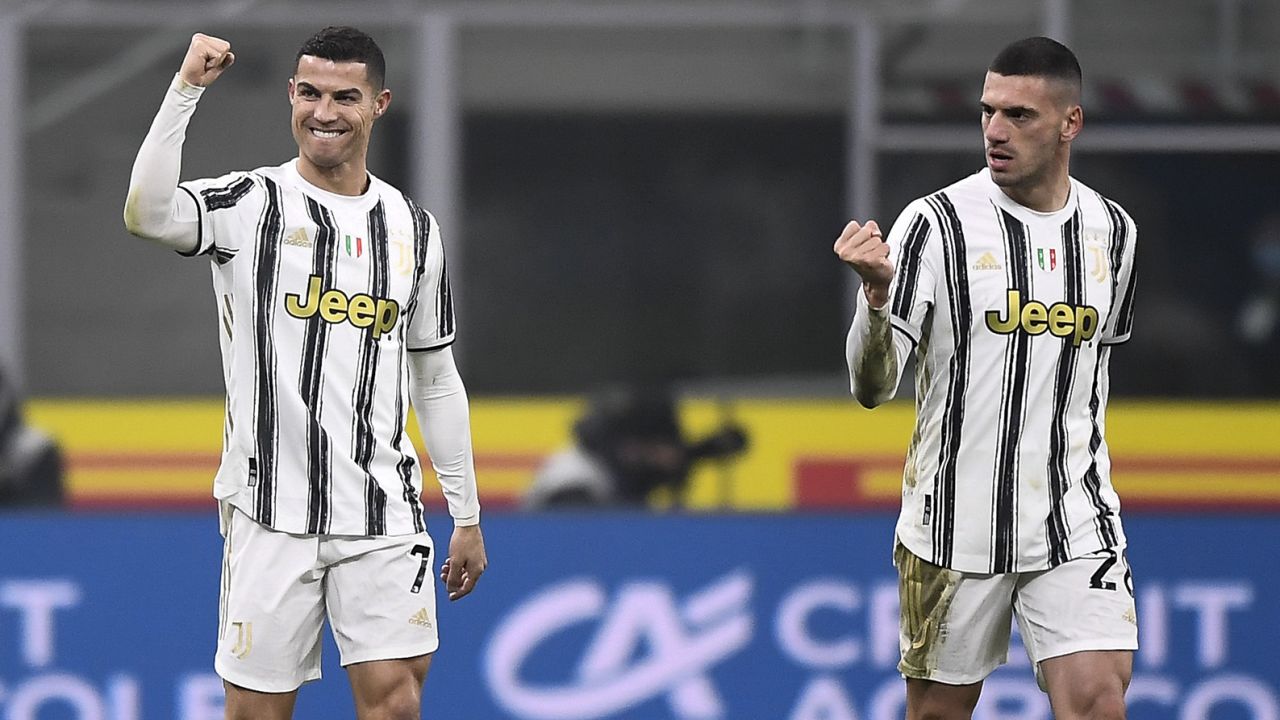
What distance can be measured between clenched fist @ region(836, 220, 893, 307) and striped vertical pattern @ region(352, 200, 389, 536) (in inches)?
35.0

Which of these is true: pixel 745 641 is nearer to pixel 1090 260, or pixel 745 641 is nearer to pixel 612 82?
pixel 612 82

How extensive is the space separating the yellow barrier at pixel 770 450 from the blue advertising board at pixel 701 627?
41cm

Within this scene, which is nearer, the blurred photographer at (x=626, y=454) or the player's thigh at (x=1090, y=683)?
the player's thigh at (x=1090, y=683)

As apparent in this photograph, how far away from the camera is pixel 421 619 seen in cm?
396

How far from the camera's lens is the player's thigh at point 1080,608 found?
3.91 metres

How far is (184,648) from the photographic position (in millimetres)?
5820

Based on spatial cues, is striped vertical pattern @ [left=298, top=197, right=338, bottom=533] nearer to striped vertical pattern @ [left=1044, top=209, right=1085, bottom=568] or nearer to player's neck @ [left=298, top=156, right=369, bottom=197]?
player's neck @ [left=298, top=156, right=369, bottom=197]

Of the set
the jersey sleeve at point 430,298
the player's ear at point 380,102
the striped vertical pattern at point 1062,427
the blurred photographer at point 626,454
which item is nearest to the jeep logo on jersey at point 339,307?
the jersey sleeve at point 430,298

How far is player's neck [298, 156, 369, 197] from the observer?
12.9ft

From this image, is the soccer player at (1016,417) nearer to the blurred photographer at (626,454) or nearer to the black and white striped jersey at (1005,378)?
the black and white striped jersey at (1005,378)

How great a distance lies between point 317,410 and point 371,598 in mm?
377

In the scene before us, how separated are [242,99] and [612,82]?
1125 millimetres

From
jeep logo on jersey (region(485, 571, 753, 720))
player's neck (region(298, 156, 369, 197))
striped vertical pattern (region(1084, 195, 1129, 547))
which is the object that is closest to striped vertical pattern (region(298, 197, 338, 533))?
player's neck (region(298, 156, 369, 197))

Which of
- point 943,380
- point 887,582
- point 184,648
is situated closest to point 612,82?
point 887,582
